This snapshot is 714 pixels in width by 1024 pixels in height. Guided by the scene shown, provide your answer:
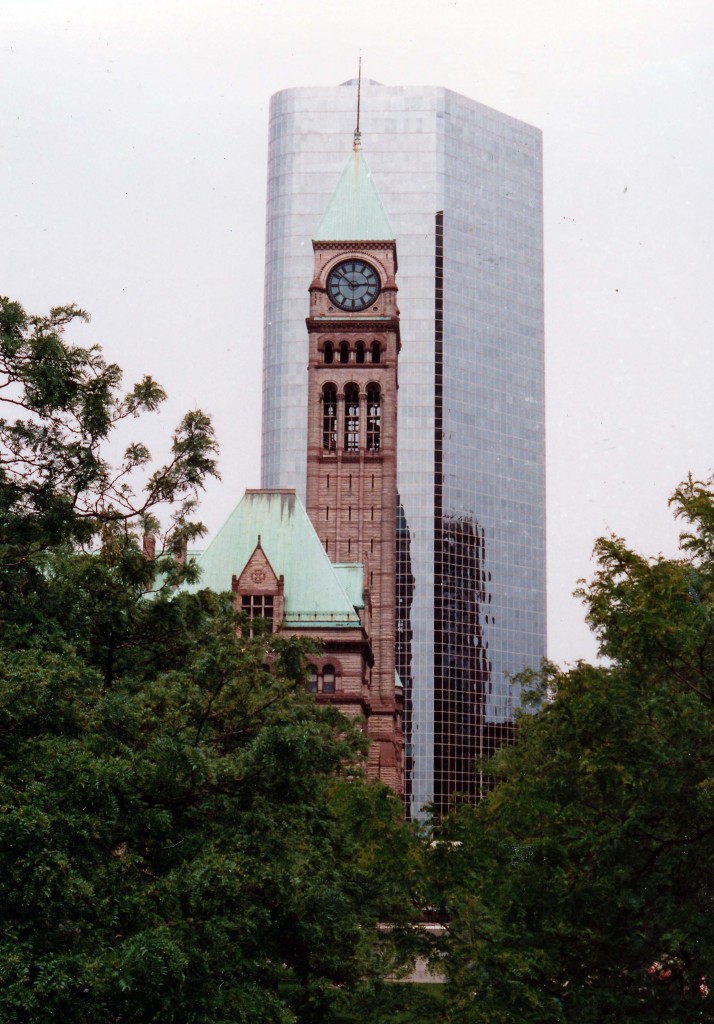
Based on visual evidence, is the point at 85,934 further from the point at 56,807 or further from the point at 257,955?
the point at 257,955

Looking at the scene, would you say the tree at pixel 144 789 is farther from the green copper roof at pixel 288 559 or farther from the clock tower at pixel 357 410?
the clock tower at pixel 357 410

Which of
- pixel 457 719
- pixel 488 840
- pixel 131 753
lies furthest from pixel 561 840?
pixel 457 719

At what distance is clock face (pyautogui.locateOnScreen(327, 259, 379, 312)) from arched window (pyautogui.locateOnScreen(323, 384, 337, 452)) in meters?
6.35

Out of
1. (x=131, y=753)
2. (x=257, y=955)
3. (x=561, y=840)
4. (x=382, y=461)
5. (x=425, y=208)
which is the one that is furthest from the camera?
(x=425, y=208)

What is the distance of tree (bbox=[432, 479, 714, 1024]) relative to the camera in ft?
90.9

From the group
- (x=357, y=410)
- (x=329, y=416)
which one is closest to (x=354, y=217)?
(x=357, y=410)

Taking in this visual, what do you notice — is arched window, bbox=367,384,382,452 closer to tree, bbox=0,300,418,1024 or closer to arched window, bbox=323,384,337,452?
arched window, bbox=323,384,337,452

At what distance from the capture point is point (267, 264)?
198m

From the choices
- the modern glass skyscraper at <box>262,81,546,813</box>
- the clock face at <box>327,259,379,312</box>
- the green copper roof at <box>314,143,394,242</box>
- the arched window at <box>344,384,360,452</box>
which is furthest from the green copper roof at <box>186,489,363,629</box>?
the modern glass skyscraper at <box>262,81,546,813</box>

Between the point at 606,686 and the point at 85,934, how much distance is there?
1137cm

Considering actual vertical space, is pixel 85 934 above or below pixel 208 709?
below

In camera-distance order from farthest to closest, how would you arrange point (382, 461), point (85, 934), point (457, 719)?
point (457, 719), point (382, 461), point (85, 934)

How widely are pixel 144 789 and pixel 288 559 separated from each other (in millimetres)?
55907

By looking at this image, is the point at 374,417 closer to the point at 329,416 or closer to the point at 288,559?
the point at 329,416
